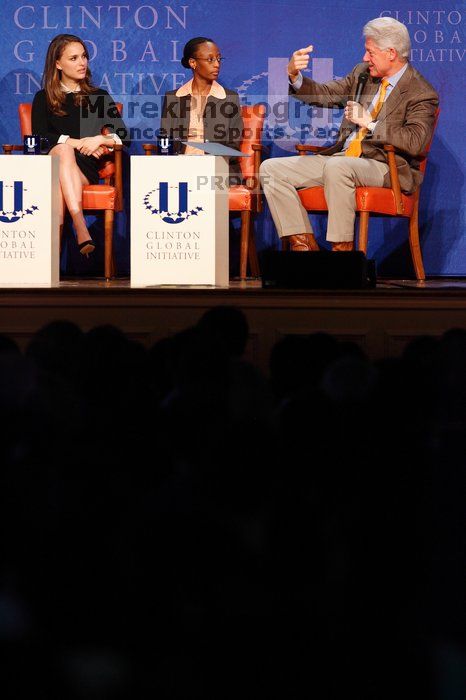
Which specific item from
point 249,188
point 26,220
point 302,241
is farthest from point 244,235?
point 26,220

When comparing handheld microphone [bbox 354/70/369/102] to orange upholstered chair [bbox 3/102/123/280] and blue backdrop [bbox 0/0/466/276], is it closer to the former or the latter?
blue backdrop [bbox 0/0/466/276]

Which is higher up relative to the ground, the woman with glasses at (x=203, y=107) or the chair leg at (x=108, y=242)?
the woman with glasses at (x=203, y=107)

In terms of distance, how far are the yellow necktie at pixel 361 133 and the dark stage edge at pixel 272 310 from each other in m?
1.61

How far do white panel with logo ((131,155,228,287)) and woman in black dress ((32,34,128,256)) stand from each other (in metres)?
1.04

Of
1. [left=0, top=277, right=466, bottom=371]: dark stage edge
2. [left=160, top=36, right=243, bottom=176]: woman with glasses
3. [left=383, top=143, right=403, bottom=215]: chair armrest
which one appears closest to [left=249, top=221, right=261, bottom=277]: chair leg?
[left=160, top=36, right=243, bottom=176]: woman with glasses

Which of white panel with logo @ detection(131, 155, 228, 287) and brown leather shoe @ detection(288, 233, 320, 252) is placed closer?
white panel with logo @ detection(131, 155, 228, 287)

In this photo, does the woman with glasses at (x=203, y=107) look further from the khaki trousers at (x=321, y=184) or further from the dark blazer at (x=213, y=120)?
the khaki trousers at (x=321, y=184)

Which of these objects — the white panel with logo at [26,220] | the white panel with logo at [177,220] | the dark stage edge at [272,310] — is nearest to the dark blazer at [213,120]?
the white panel with logo at [177,220]

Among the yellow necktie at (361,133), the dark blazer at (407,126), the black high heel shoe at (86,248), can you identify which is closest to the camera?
the black high heel shoe at (86,248)

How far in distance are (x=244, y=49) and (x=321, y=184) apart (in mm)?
1265

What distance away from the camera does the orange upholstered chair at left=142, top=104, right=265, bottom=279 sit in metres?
4.53

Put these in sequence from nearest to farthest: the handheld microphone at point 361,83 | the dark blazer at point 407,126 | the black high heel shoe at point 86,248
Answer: the black high heel shoe at point 86,248 → the dark blazer at point 407,126 → the handheld microphone at point 361,83

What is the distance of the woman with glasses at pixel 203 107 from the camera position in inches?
186

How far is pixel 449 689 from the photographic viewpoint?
0.85 metres
